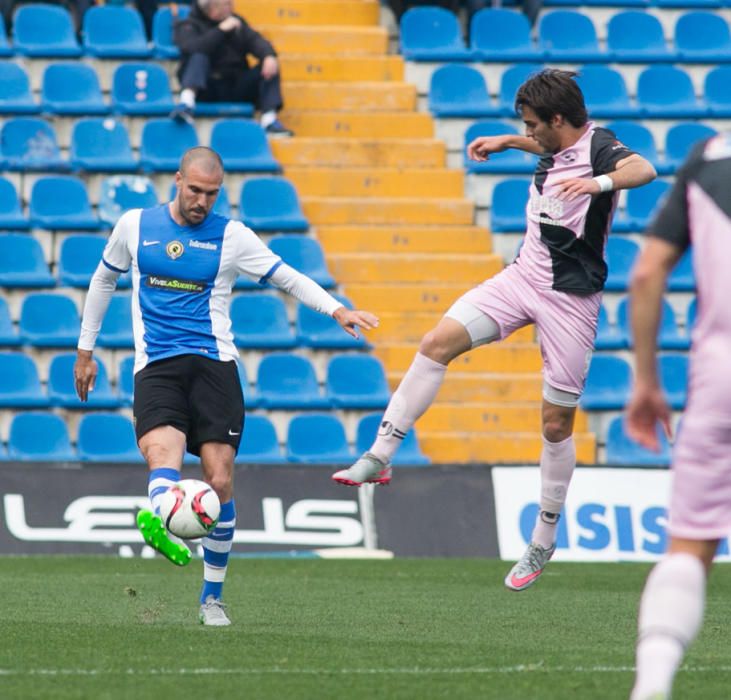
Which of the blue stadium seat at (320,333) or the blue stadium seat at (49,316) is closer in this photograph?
the blue stadium seat at (49,316)

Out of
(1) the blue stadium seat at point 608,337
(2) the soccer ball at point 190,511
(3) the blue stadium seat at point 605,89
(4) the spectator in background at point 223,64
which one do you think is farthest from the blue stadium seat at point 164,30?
(2) the soccer ball at point 190,511

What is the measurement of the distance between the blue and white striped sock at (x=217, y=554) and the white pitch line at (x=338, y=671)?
194cm

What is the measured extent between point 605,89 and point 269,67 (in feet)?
12.0

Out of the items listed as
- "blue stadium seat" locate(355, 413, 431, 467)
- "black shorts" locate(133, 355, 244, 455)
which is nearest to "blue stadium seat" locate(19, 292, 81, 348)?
"blue stadium seat" locate(355, 413, 431, 467)

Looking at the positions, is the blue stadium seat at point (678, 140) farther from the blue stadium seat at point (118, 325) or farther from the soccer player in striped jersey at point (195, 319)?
the soccer player in striped jersey at point (195, 319)

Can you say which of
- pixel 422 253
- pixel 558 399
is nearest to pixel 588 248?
pixel 558 399

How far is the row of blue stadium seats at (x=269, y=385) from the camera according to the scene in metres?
13.9

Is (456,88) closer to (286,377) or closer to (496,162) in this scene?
(496,162)

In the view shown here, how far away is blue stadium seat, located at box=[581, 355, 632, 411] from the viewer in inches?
575

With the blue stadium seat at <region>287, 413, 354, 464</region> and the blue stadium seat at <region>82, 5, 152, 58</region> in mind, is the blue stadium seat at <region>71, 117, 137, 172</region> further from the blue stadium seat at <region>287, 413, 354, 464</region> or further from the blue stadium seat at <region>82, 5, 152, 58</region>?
the blue stadium seat at <region>287, 413, 354, 464</region>

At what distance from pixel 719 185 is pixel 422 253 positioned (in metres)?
11.3

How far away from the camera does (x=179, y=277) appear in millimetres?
7824

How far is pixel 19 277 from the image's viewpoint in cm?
1450

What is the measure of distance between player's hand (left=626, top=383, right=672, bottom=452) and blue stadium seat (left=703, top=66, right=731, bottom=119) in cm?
1322
